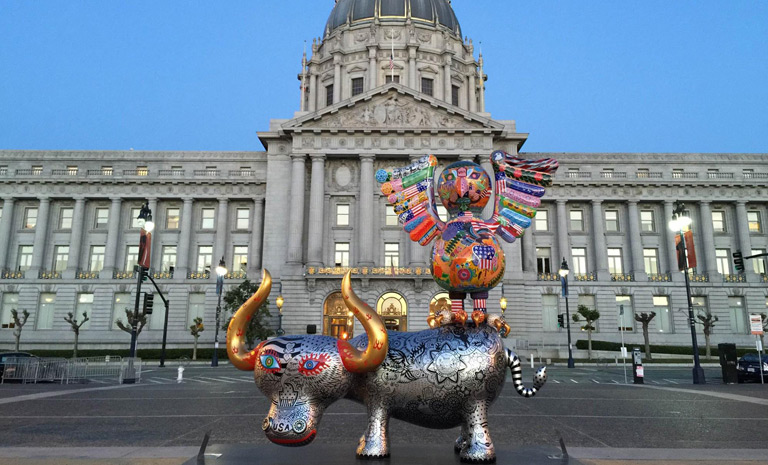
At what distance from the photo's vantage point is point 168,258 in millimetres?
53062

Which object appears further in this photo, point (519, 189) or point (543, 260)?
point (543, 260)

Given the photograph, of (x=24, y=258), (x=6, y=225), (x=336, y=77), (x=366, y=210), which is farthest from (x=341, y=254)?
(x=6, y=225)

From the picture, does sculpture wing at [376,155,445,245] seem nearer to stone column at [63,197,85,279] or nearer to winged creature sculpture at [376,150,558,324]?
winged creature sculpture at [376,150,558,324]

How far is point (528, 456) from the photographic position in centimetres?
559

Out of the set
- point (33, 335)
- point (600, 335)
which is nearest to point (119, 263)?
point (33, 335)

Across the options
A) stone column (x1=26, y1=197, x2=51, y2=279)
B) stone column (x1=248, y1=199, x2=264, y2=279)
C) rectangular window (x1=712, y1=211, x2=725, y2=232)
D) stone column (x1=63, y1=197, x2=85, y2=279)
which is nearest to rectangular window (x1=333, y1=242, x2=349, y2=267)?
stone column (x1=248, y1=199, x2=264, y2=279)

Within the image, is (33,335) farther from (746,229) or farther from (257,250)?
(746,229)

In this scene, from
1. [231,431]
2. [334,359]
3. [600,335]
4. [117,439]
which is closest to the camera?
[334,359]

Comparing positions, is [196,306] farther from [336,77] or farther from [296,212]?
[336,77]

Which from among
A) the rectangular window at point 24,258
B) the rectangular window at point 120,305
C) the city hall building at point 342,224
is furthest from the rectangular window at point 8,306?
the rectangular window at point 120,305

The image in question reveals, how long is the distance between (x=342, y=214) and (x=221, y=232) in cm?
1317

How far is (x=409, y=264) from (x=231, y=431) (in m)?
35.3

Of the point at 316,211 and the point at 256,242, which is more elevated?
the point at 316,211

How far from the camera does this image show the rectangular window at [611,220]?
54.2 m
